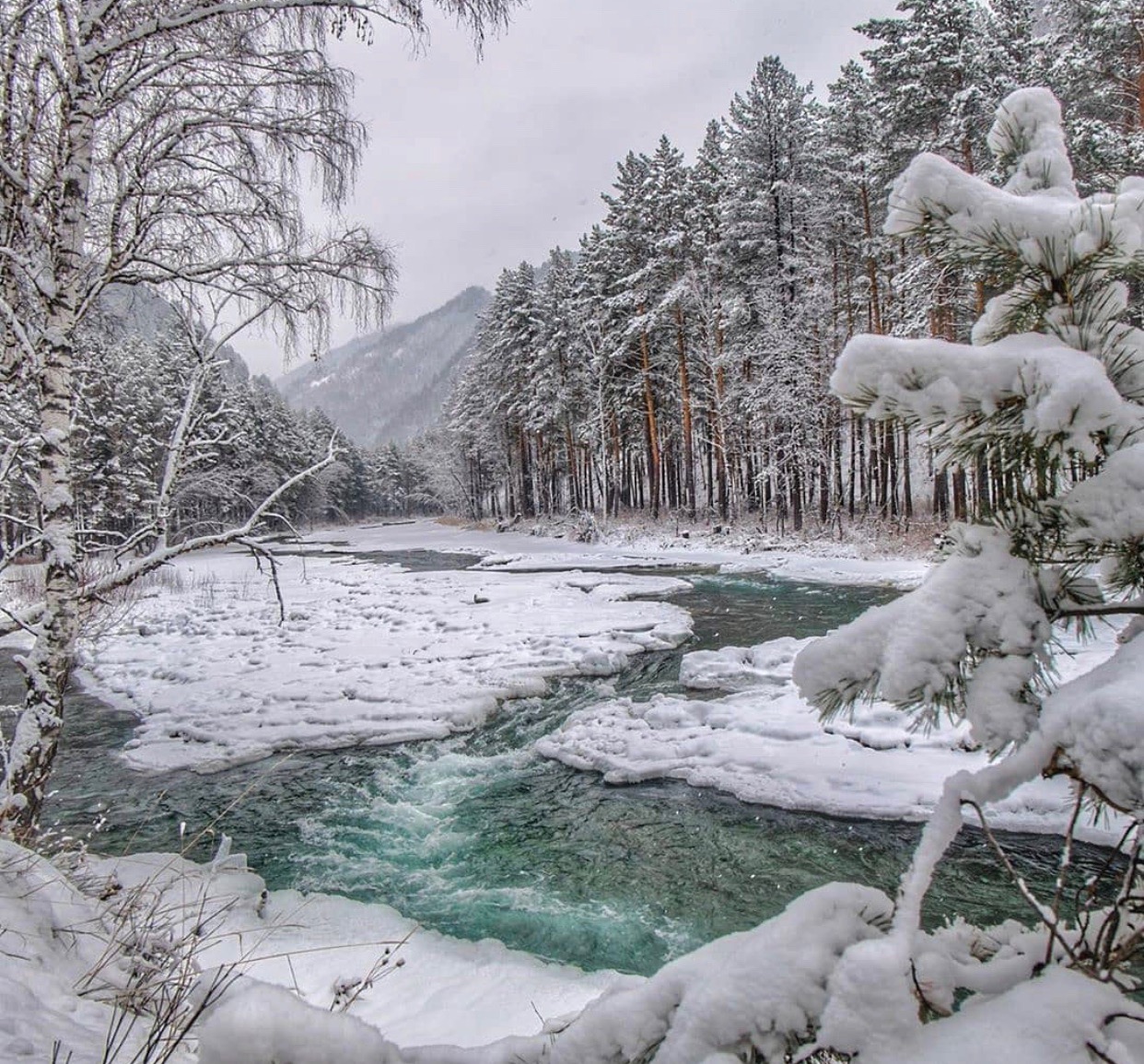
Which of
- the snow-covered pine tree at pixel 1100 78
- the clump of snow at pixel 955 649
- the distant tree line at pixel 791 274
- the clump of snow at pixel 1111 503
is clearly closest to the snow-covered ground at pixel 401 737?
the clump of snow at pixel 955 649

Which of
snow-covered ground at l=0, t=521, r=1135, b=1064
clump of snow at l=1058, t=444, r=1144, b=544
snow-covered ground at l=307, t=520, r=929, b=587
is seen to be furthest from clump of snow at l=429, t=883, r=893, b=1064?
snow-covered ground at l=307, t=520, r=929, b=587

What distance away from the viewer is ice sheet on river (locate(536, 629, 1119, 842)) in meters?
5.30

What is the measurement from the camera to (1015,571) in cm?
126

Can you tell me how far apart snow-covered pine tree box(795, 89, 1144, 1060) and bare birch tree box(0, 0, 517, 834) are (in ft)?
10.4

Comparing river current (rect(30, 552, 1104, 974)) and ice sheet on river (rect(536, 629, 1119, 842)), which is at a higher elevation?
ice sheet on river (rect(536, 629, 1119, 842))

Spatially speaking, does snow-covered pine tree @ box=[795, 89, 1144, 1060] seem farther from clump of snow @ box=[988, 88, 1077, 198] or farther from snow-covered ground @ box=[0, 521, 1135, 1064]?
snow-covered ground @ box=[0, 521, 1135, 1064]

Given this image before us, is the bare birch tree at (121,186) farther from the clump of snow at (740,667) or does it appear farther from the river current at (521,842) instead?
the clump of snow at (740,667)

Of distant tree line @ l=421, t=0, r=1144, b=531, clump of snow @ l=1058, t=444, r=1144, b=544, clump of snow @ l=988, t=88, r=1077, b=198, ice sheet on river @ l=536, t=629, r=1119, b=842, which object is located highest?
distant tree line @ l=421, t=0, r=1144, b=531

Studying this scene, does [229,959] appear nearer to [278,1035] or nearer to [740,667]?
[278,1035]

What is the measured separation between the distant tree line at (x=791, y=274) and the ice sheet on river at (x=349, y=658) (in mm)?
6131

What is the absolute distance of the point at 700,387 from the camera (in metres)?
27.6

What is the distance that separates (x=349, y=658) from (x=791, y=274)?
68.9 ft

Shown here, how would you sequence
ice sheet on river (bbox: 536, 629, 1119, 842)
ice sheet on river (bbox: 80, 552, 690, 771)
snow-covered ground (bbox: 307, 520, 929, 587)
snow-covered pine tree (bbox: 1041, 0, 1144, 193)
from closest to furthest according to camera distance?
ice sheet on river (bbox: 536, 629, 1119, 842), ice sheet on river (bbox: 80, 552, 690, 771), snow-covered pine tree (bbox: 1041, 0, 1144, 193), snow-covered ground (bbox: 307, 520, 929, 587)

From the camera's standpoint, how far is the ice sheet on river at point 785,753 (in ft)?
17.4
